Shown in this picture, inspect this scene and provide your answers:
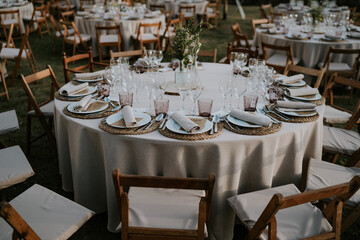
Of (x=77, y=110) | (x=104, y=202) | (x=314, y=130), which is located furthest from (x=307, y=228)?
(x=77, y=110)

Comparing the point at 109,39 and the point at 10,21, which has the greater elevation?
the point at 10,21

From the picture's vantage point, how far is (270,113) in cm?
236

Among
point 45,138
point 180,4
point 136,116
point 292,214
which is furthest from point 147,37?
point 292,214

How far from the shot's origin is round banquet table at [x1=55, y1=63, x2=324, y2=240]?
2.02 meters

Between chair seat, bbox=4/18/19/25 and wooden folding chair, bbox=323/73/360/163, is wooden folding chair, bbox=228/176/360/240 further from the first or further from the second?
chair seat, bbox=4/18/19/25

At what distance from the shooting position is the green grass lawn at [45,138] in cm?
253

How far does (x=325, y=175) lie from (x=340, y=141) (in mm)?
637

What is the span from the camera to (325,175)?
7.52ft

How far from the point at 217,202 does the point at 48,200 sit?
110cm

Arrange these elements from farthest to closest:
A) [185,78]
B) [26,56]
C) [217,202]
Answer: [26,56]
[185,78]
[217,202]

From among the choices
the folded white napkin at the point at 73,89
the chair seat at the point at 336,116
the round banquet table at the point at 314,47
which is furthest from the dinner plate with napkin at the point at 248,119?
the round banquet table at the point at 314,47

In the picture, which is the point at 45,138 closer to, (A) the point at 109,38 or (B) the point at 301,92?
(B) the point at 301,92

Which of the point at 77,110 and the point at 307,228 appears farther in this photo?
the point at 77,110

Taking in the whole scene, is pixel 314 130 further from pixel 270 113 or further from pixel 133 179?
pixel 133 179
